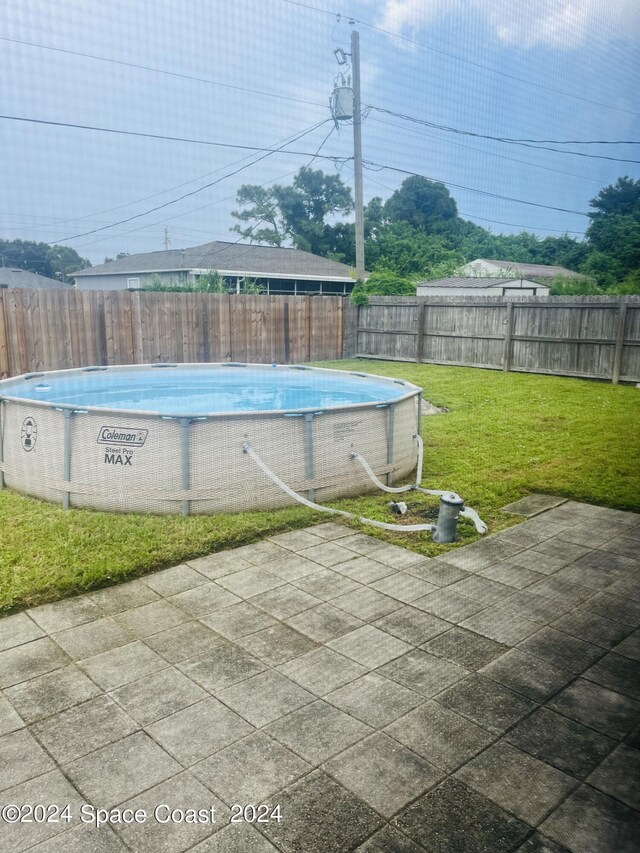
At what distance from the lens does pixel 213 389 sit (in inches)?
383

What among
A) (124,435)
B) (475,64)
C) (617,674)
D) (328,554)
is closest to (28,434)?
(124,435)

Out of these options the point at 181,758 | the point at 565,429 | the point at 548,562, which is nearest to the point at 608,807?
the point at 181,758

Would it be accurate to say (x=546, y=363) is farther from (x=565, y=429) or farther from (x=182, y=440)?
(x=182, y=440)

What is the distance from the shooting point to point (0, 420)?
489 cm

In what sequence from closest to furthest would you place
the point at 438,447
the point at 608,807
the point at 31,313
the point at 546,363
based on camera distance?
the point at 608,807, the point at 438,447, the point at 31,313, the point at 546,363

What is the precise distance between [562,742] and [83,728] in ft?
5.64

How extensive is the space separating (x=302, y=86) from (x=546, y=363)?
22.1 ft

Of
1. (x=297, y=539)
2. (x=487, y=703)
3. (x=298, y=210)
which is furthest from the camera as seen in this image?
(x=298, y=210)

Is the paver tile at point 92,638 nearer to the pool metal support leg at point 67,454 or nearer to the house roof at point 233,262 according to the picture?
the pool metal support leg at point 67,454

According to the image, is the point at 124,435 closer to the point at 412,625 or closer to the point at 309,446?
the point at 309,446

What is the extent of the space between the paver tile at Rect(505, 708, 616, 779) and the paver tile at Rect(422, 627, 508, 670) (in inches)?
15.5

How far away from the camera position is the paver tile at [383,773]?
1937 mm

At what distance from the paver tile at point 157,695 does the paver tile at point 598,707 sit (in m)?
1.42

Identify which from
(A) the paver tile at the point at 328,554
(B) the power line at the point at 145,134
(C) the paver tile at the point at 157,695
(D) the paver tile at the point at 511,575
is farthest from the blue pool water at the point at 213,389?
(B) the power line at the point at 145,134
